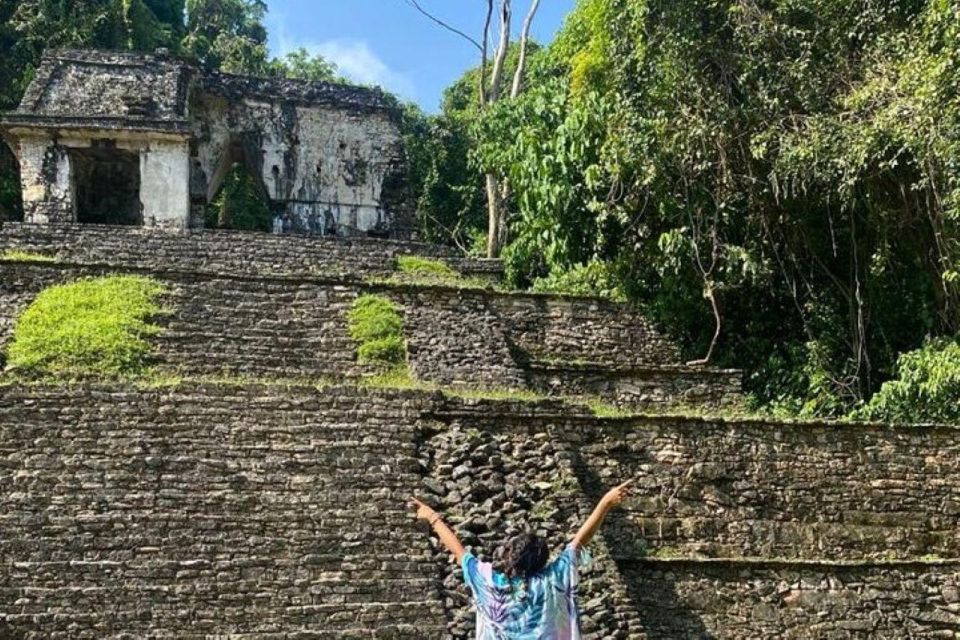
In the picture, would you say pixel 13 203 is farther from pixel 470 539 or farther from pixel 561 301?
pixel 470 539

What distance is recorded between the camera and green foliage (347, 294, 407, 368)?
10656mm

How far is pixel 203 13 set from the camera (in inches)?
1219

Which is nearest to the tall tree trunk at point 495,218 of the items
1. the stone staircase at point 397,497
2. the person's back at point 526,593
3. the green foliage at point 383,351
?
the stone staircase at point 397,497

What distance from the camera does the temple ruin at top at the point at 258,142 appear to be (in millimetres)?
17219

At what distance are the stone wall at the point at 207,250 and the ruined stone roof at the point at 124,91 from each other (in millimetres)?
2685

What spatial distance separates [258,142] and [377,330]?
8.72m

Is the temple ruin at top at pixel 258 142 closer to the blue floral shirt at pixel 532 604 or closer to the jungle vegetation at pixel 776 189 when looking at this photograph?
the jungle vegetation at pixel 776 189

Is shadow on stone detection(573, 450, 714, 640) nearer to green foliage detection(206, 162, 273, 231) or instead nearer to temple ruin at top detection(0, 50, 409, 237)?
temple ruin at top detection(0, 50, 409, 237)

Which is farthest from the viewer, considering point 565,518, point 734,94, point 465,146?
point 465,146

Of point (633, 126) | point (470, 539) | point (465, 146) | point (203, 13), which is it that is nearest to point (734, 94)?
point (633, 126)

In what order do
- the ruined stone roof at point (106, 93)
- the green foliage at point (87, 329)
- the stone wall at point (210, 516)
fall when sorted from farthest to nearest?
the ruined stone roof at point (106, 93) → the green foliage at point (87, 329) → the stone wall at point (210, 516)

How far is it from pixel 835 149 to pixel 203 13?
78.0 feet

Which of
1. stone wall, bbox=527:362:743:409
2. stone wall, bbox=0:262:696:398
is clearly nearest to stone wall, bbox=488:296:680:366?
stone wall, bbox=0:262:696:398

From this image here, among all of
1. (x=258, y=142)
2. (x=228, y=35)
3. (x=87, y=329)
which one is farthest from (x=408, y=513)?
(x=228, y=35)
